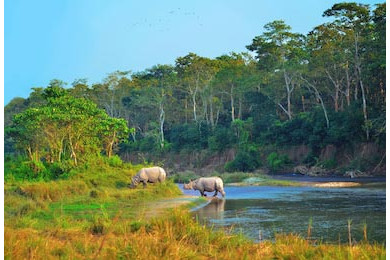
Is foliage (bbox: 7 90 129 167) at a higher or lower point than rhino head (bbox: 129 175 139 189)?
higher

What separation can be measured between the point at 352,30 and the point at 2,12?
97.6 feet

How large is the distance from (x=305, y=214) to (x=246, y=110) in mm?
31221

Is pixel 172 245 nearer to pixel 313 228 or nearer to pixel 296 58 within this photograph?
pixel 313 228

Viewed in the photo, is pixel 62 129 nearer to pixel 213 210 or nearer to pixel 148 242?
pixel 213 210

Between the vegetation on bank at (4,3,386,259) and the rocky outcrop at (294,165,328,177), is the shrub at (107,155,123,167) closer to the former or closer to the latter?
the vegetation on bank at (4,3,386,259)

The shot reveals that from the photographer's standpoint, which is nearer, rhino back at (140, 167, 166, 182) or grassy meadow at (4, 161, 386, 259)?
grassy meadow at (4, 161, 386, 259)

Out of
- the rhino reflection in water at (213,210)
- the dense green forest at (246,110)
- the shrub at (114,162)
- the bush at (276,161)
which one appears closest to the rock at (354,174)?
the dense green forest at (246,110)

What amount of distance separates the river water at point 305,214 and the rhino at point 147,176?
1311mm

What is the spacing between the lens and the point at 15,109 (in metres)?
54.1

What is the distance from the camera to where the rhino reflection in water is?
43.9 feet

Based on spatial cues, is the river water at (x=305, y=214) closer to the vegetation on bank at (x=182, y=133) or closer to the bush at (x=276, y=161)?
the vegetation on bank at (x=182, y=133)

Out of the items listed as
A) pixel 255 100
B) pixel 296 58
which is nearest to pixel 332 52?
pixel 296 58

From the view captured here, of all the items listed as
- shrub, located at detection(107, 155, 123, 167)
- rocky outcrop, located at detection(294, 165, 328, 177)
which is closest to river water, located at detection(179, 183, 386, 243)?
shrub, located at detection(107, 155, 123, 167)

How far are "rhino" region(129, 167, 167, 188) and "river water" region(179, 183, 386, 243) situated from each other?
4.30ft
